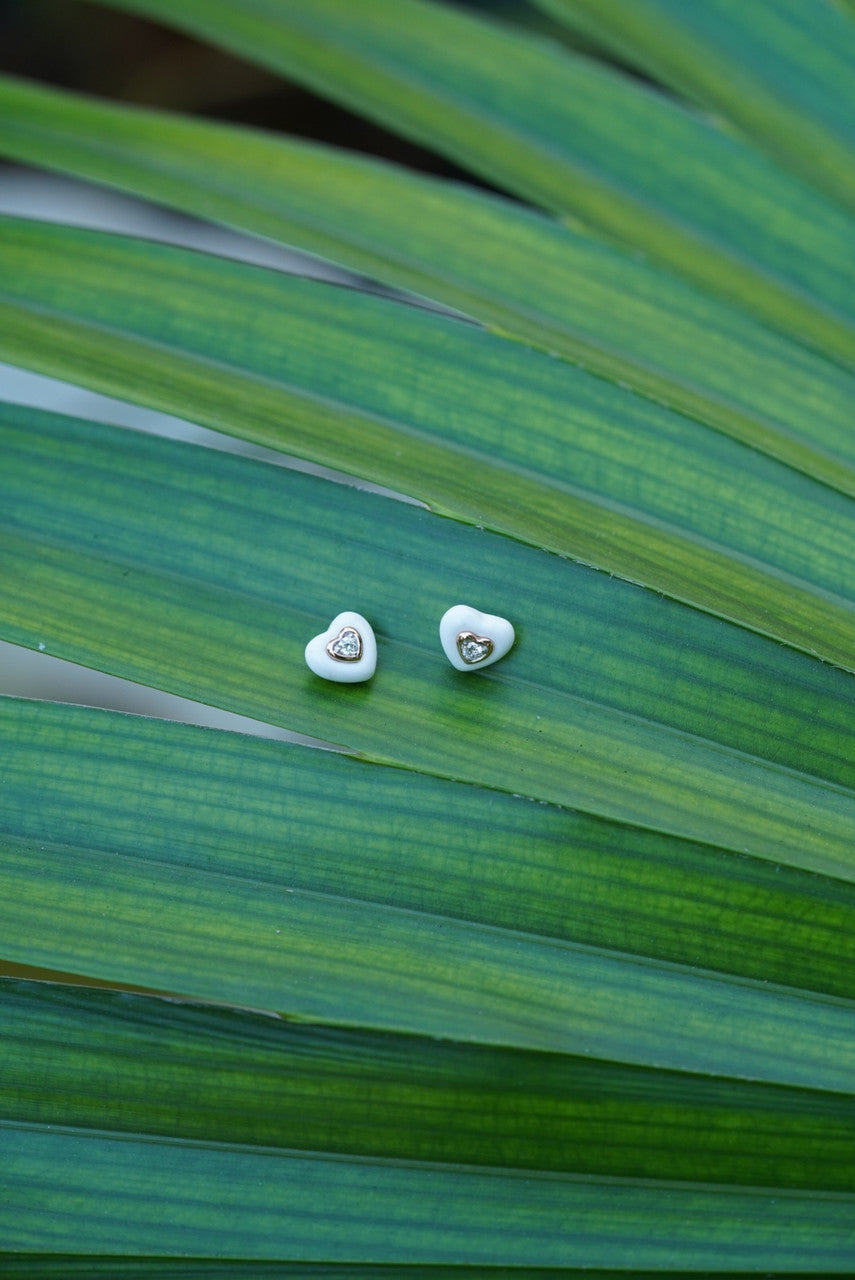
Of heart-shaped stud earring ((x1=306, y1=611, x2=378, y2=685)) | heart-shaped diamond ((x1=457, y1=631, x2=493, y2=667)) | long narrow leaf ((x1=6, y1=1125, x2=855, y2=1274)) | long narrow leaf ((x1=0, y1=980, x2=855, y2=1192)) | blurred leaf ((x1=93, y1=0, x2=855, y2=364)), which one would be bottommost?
long narrow leaf ((x1=6, y1=1125, x2=855, y2=1274))

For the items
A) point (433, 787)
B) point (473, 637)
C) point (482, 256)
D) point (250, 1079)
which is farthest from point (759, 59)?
point (250, 1079)

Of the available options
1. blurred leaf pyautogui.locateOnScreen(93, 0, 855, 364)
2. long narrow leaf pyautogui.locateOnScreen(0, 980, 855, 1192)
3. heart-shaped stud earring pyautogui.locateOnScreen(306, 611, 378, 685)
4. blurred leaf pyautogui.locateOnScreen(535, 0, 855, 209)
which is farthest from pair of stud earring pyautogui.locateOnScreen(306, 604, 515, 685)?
blurred leaf pyautogui.locateOnScreen(535, 0, 855, 209)

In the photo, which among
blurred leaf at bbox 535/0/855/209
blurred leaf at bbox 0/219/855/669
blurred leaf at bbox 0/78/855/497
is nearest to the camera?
blurred leaf at bbox 0/219/855/669

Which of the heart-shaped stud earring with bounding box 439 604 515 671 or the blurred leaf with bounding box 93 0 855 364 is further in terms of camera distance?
the blurred leaf with bounding box 93 0 855 364

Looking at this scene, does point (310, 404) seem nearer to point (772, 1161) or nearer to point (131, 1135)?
point (131, 1135)

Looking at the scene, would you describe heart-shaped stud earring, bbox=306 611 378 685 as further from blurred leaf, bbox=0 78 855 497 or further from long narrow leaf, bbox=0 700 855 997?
blurred leaf, bbox=0 78 855 497

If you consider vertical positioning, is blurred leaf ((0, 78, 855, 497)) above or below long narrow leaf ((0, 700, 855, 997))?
above

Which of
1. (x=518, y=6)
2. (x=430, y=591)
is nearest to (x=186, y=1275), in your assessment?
(x=430, y=591)
